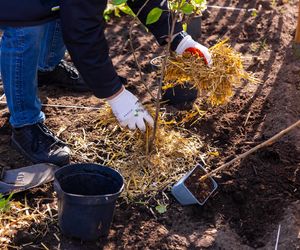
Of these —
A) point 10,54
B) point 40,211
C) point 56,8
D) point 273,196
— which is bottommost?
point 40,211

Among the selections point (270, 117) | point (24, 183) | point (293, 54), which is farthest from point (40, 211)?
point (293, 54)

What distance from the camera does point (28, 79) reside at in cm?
301

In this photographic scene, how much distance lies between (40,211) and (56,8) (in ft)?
3.17

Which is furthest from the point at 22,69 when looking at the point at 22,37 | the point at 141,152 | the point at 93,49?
the point at 141,152

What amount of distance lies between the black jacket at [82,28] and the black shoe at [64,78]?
830mm

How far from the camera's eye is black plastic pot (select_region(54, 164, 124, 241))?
2354mm

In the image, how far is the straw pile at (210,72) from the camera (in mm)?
3191

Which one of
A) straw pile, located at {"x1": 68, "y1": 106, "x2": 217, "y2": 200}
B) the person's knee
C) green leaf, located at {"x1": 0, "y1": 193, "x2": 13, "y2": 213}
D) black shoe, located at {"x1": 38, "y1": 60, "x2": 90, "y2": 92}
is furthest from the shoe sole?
black shoe, located at {"x1": 38, "y1": 60, "x2": 90, "y2": 92}

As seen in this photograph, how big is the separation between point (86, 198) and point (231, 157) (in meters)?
1.03

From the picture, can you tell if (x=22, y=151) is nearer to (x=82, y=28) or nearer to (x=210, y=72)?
(x=82, y=28)

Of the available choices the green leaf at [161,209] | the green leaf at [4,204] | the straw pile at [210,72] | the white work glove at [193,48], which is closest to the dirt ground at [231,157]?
the green leaf at [161,209]

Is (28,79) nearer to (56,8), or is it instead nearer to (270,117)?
(56,8)

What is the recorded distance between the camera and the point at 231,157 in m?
3.09

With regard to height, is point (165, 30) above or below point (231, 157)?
above
